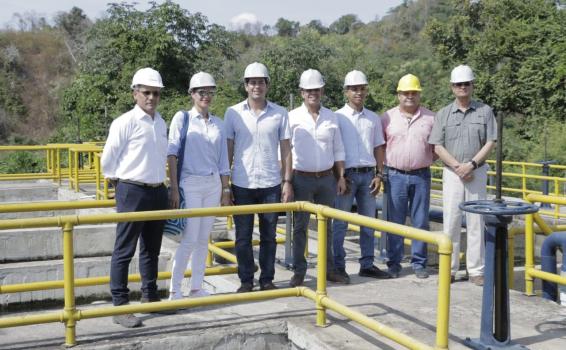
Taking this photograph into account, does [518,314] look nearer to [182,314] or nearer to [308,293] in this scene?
[308,293]

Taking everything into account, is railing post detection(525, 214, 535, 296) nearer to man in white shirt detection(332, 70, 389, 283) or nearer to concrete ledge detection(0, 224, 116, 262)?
man in white shirt detection(332, 70, 389, 283)

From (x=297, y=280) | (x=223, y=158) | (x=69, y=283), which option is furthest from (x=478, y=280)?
(x=69, y=283)

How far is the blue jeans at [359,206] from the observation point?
634cm

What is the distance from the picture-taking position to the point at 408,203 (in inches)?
262

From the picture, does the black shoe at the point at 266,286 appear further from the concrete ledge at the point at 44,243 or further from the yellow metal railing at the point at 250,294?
the concrete ledge at the point at 44,243

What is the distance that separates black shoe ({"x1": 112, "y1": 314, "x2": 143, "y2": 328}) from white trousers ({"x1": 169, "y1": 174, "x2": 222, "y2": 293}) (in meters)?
0.63

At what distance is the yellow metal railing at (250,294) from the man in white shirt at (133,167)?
0.49 metres

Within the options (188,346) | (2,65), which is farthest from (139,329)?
(2,65)

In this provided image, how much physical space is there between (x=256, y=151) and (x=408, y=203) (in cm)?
185

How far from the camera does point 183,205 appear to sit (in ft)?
18.0

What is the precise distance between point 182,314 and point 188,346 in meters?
0.53

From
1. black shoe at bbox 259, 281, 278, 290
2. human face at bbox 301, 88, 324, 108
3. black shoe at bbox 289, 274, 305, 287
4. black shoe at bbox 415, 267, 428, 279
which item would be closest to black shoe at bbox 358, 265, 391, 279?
black shoe at bbox 415, 267, 428, 279

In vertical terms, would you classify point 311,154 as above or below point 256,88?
below

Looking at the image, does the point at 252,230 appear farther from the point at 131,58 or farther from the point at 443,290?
the point at 131,58
